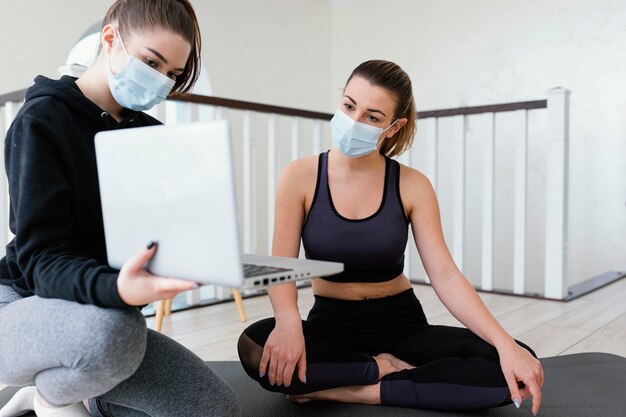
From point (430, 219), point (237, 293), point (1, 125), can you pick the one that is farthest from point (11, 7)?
point (430, 219)

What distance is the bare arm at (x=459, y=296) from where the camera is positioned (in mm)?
1129

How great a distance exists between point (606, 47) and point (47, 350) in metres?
3.72

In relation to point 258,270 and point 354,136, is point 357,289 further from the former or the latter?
point 258,270

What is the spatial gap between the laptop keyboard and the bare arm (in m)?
0.61

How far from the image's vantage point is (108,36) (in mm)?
975

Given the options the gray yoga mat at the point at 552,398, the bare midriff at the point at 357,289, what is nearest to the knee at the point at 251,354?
the gray yoga mat at the point at 552,398

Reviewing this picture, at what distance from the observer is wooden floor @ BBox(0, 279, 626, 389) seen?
1.89m

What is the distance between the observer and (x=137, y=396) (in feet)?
3.17

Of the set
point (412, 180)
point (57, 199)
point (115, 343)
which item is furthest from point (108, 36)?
point (412, 180)

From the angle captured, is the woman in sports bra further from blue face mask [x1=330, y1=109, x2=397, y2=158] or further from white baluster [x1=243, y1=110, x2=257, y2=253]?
white baluster [x1=243, y1=110, x2=257, y2=253]

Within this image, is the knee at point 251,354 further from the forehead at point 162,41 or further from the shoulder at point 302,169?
the forehead at point 162,41

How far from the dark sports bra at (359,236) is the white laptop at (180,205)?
1.64ft

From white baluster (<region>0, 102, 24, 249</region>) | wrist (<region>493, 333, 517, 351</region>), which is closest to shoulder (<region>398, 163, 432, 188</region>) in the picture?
wrist (<region>493, 333, 517, 351</region>)

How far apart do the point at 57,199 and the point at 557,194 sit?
7.86ft
